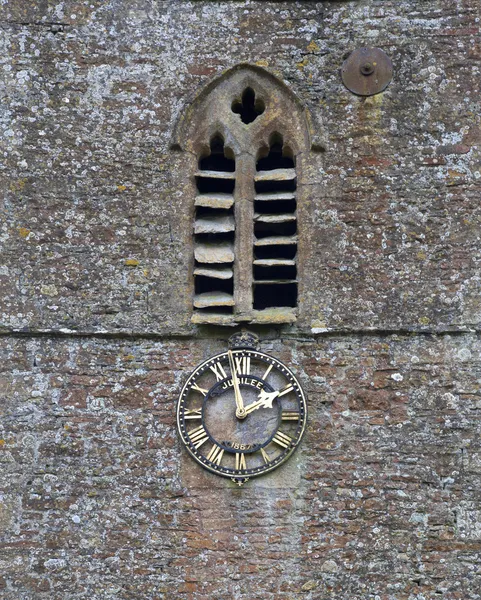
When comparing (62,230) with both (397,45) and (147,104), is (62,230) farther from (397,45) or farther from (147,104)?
(397,45)

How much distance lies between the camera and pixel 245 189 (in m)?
11.8

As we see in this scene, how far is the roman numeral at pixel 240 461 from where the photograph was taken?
11.1 meters

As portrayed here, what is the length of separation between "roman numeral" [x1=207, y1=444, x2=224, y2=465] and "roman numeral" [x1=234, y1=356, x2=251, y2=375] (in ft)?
2.16

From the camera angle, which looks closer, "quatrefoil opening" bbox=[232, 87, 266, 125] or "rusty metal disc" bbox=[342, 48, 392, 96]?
"rusty metal disc" bbox=[342, 48, 392, 96]

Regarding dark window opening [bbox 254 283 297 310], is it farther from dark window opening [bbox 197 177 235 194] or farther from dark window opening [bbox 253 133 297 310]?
dark window opening [bbox 197 177 235 194]

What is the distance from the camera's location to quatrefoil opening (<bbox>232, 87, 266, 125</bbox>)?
12.1 m

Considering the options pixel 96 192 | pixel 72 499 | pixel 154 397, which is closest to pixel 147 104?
pixel 96 192

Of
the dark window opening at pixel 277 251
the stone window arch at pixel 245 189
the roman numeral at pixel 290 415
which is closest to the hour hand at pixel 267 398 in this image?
the roman numeral at pixel 290 415

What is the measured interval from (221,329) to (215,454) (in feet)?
3.48

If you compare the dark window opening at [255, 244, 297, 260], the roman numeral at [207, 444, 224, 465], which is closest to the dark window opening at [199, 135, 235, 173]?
the dark window opening at [255, 244, 297, 260]

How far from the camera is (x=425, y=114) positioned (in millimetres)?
11914

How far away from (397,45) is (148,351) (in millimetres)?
3475

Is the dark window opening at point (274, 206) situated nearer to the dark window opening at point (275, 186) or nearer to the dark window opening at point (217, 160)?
the dark window opening at point (275, 186)

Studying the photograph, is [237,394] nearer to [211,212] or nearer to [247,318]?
[247,318]
